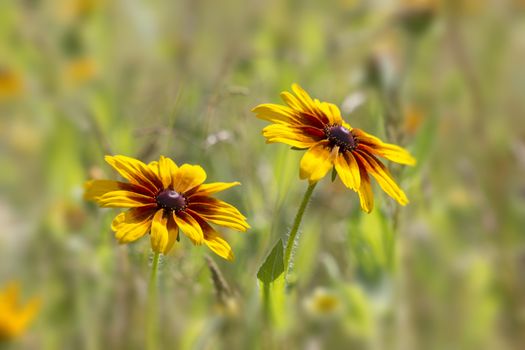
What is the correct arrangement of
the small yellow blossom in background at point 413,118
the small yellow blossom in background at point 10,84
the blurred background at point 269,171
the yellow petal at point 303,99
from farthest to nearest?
1. the small yellow blossom in background at point 10,84
2. the small yellow blossom in background at point 413,118
3. the blurred background at point 269,171
4. the yellow petal at point 303,99

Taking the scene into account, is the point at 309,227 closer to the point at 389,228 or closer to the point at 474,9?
the point at 389,228

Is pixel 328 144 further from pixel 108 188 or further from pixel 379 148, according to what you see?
pixel 108 188

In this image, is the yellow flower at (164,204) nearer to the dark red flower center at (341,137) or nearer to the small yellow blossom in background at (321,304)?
the dark red flower center at (341,137)

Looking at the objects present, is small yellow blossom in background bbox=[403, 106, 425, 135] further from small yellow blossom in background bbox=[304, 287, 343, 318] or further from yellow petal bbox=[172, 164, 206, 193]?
yellow petal bbox=[172, 164, 206, 193]

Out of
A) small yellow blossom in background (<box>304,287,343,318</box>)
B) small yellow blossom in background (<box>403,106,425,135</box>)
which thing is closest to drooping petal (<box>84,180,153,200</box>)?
small yellow blossom in background (<box>304,287,343,318</box>)

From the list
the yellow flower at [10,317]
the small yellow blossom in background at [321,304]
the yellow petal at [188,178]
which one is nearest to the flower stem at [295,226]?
the yellow petal at [188,178]

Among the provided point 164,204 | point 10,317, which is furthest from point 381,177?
point 10,317

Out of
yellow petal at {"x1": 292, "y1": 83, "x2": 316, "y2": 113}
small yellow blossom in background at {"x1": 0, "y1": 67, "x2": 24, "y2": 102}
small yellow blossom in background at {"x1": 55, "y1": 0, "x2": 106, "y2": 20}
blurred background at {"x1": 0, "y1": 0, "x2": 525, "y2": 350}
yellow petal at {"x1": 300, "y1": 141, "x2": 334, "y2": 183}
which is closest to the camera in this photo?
yellow petal at {"x1": 300, "y1": 141, "x2": 334, "y2": 183}

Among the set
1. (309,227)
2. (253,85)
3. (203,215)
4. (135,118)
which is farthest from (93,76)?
(203,215)
